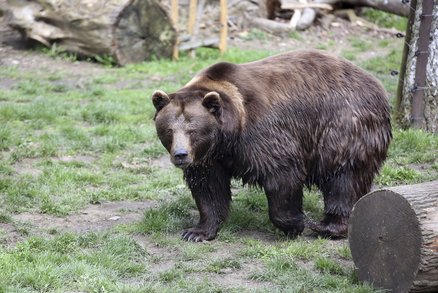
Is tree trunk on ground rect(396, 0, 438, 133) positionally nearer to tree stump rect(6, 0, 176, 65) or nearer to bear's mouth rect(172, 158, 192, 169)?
bear's mouth rect(172, 158, 192, 169)

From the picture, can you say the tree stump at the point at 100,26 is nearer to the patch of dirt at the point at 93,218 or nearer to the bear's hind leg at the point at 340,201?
the patch of dirt at the point at 93,218

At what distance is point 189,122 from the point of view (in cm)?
677

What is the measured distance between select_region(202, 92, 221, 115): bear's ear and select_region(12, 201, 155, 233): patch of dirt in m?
1.45

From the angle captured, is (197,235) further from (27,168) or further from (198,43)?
(198,43)

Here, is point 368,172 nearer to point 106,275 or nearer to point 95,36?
point 106,275

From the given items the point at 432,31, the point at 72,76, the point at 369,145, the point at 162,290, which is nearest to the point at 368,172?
the point at 369,145

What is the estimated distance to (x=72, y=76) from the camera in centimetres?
1327

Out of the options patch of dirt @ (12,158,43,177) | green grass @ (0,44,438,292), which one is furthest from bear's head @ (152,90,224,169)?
patch of dirt @ (12,158,43,177)

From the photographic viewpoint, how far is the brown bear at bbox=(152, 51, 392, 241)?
689cm

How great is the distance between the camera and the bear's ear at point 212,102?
22.1 ft

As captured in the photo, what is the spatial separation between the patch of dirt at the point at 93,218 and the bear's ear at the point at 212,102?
1.45m

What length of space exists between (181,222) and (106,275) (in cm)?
157

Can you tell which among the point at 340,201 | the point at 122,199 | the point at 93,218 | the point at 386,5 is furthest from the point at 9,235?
the point at 386,5

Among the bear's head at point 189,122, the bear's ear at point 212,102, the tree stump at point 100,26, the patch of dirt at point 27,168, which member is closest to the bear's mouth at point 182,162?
the bear's head at point 189,122
